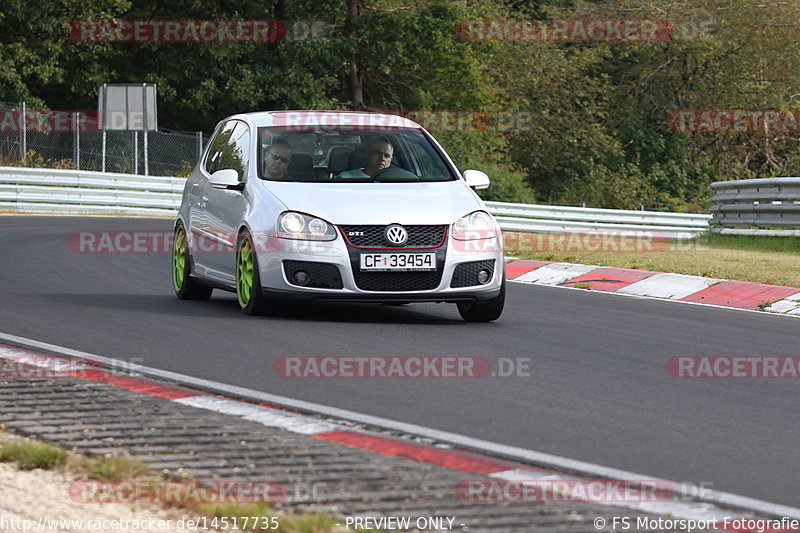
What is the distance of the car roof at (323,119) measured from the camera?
11453 millimetres

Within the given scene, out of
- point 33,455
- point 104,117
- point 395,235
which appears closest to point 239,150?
point 395,235

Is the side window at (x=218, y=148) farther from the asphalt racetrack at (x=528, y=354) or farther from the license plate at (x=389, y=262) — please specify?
the license plate at (x=389, y=262)

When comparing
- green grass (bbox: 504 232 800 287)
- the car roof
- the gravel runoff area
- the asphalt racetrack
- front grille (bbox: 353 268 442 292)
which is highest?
the car roof

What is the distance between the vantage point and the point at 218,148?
480 inches

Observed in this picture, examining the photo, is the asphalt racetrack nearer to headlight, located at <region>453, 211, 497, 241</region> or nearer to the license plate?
the license plate

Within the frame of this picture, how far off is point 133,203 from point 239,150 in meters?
20.5

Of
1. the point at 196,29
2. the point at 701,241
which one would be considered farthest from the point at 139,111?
the point at 701,241

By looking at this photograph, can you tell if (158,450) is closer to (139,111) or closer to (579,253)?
(579,253)

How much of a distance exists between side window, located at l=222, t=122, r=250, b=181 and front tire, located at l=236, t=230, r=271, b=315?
72 centimetres

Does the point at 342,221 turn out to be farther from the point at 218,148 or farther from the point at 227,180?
the point at 218,148

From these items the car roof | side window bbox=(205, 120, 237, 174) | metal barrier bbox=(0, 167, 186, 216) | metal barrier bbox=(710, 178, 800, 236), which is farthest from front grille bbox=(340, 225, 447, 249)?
metal barrier bbox=(0, 167, 186, 216)

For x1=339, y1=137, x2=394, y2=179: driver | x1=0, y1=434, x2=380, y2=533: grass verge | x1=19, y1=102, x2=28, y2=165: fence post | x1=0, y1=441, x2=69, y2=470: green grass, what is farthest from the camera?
x1=19, y1=102, x2=28, y2=165: fence post

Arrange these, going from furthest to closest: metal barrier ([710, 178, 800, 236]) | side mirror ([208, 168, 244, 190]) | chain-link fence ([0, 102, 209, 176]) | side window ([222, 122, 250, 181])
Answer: chain-link fence ([0, 102, 209, 176]), metal barrier ([710, 178, 800, 236]), side window ([222, 122, 250, 181]), side mirror ([208, 168, 244, 190])

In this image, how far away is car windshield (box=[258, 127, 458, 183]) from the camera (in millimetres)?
10914
